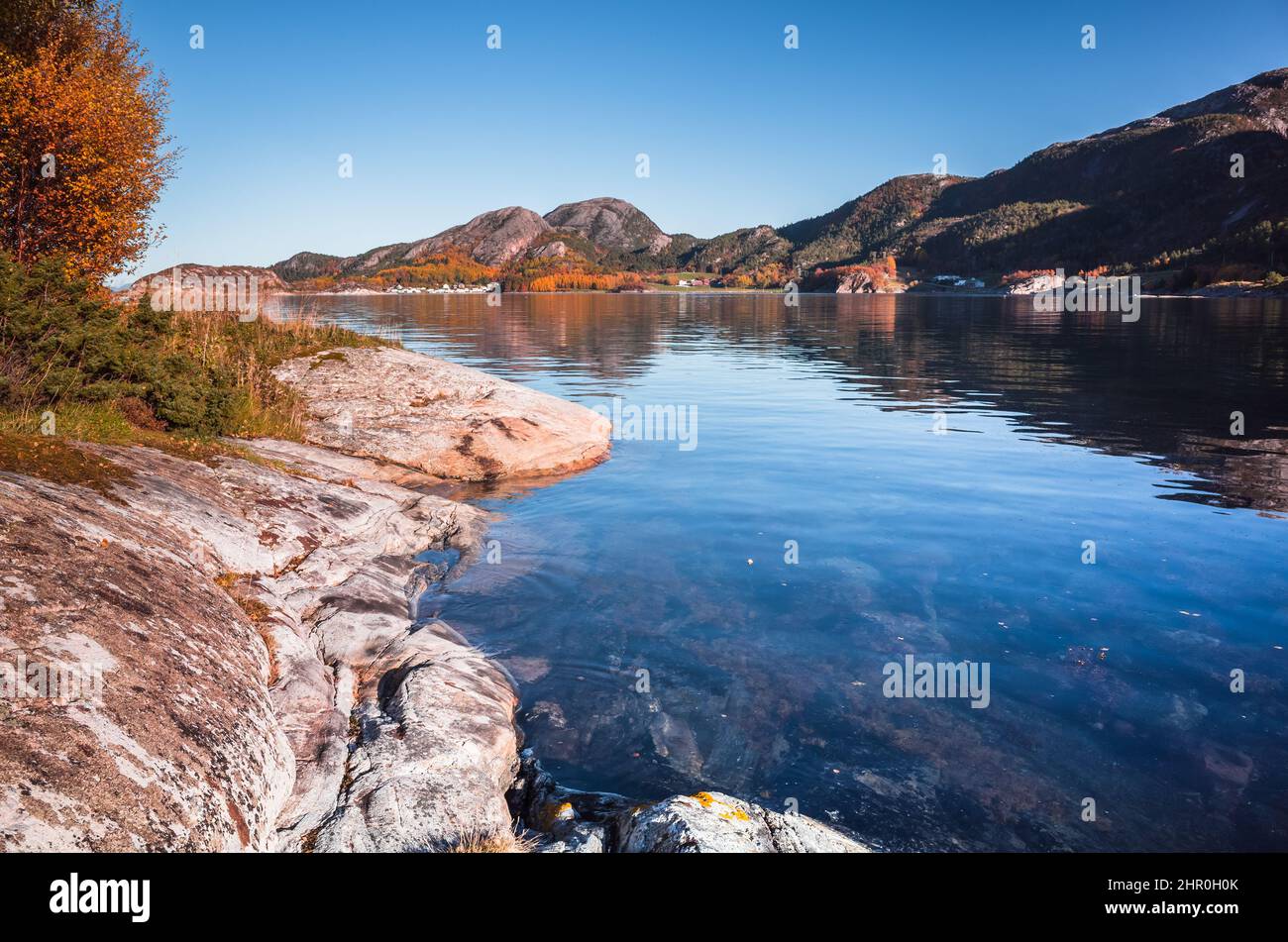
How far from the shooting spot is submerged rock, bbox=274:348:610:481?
16125 mm

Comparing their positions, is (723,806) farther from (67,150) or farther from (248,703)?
(67,150)

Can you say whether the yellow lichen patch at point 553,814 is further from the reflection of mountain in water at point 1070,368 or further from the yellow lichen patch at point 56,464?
the reflection of mountain in water at point 1070,368

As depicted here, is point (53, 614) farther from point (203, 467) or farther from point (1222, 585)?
point (1222, 585)

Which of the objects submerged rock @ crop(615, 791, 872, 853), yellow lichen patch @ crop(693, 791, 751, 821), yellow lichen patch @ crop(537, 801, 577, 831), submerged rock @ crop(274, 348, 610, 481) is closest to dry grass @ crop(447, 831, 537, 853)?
yellow lichen patch @ crop(537, 801, 577, 831)

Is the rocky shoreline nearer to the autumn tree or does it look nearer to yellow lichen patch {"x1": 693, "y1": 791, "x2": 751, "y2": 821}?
yellow lichen patch {"x1": 693, "y1": 791, "x2": 751, "y2": 821}

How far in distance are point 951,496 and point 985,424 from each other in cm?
834

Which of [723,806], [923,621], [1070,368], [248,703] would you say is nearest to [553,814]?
[723,806]

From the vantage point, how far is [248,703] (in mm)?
5199

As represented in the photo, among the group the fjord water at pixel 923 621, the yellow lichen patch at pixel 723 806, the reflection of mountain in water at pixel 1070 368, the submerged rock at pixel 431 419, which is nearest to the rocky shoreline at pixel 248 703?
the yellow lichen patch at pixel 723 806

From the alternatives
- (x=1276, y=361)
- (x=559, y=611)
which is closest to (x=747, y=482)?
(x=559, y=611)

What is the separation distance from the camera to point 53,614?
4543mm

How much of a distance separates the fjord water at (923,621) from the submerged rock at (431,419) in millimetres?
1074

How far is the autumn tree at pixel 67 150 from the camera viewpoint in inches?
736
